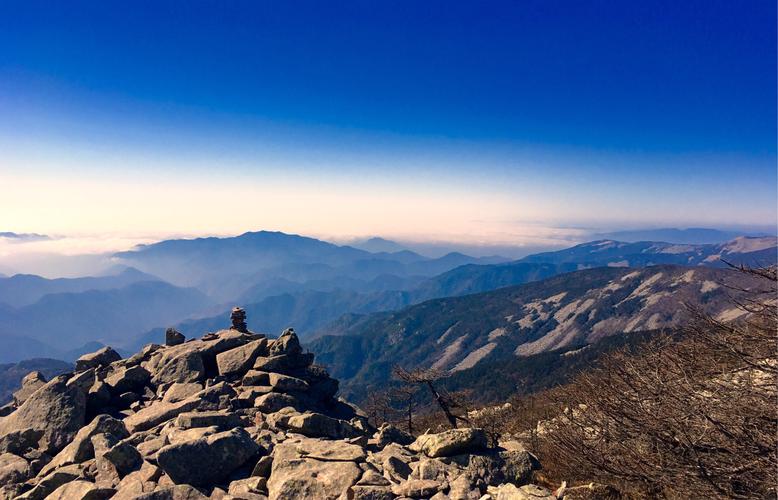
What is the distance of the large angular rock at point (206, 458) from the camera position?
14406 mm

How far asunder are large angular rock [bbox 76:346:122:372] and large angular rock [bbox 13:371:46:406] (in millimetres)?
2481

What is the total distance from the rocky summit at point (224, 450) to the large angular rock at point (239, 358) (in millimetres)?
1469

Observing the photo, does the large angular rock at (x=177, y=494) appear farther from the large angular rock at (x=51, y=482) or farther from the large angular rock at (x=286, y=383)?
the large angular rock at (x=286, y=383)

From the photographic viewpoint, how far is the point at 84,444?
1753cm

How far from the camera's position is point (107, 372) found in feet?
97.2

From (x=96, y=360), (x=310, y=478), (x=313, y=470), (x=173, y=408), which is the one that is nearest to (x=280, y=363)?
(x=173, y=408)

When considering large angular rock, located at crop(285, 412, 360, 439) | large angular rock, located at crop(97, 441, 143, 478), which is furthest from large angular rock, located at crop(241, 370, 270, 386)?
large angular rock, located at crop(97, 441, 143, 478)

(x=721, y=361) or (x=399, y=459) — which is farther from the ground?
(x=721, y=361)

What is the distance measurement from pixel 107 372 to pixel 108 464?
670 inches

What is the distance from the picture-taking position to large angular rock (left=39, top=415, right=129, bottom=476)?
17.1 m

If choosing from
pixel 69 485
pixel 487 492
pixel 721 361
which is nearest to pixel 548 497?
pixel 487 492

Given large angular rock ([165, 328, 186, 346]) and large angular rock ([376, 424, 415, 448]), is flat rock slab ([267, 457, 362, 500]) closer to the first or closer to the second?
large angular rock ([376, 424, 415, 448])

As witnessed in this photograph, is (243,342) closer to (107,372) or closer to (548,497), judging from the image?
(107,372)

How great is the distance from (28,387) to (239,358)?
1596 cm
